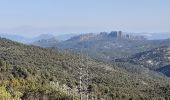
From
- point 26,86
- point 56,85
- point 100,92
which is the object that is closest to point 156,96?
point 100,92

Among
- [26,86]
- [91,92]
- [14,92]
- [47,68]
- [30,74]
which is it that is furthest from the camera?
[47,68]

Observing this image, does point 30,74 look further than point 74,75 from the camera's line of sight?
No

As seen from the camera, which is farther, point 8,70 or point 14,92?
point 8,70

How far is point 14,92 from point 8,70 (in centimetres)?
3659

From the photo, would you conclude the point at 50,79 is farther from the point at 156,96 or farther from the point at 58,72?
the point at 156,96

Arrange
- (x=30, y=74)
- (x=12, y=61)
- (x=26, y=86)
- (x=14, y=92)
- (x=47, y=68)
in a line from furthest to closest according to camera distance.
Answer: (x=47, y=68) → (x=12, y=61) → (x=30, y=74) → (x=26, y=86) → (x=14, y=92)

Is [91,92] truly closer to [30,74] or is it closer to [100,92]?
[100,92]

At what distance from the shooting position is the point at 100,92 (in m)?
153

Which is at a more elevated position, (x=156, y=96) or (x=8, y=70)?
(x=8, y=70)

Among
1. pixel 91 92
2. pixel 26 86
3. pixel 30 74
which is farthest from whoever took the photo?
pixel 30 74

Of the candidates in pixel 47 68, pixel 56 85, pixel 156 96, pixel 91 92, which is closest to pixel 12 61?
pixel 47 68

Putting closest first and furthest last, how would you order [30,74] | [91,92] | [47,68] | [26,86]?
[26,86]
[91,92]
[30,74]
[47,68]

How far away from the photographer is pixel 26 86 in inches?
5413

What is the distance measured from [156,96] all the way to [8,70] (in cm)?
5071
